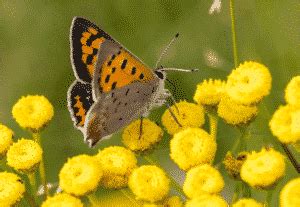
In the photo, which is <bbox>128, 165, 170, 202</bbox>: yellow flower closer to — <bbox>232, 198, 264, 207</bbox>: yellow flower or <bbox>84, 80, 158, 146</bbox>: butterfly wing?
<bbox>84, 80, 158, 146</bbox>: butterfly wing

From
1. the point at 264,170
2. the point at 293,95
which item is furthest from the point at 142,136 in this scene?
the point at 293,95

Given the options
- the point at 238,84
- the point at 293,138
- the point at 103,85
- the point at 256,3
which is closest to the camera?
the point at 293,138

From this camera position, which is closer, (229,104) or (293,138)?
(293,138)

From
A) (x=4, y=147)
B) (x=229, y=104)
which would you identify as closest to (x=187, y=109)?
(x=229, y=104)

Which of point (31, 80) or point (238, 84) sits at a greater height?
point (238, 84)

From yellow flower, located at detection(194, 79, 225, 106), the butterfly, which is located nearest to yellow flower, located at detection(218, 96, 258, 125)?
yellow flower, located at detection(194, 79, 225, 106)

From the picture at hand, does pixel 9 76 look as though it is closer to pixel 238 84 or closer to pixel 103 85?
pixel 103 85

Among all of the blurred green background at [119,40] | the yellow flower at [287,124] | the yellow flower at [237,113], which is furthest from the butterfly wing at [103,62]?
the blurred green background at [119,40]
